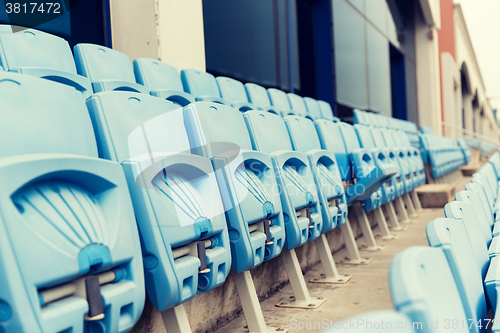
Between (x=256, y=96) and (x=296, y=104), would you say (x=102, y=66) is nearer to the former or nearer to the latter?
(x=256, y=96)

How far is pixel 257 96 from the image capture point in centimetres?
139

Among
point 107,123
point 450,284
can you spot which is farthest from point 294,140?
point 450,284

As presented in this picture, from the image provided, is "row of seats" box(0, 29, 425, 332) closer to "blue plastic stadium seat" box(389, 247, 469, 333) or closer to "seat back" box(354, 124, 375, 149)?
"blue plastic stadium seat" box(389, 247, 469, 333)

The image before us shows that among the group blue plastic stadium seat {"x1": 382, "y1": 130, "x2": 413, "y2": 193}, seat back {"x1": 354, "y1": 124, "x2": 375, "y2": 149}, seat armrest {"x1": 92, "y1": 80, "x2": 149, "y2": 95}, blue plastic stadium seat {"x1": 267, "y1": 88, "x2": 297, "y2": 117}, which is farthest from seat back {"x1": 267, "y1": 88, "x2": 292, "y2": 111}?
seat armrest {"x1": 92, "y1": 80, "x2": 149, "y2": 95}

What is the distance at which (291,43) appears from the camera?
7.29 ft

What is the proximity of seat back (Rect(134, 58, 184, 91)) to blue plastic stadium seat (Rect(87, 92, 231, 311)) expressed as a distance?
1.54 feet

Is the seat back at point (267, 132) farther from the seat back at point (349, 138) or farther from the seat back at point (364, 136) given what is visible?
the seat back at point (364, 136)

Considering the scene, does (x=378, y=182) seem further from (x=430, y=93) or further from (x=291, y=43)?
(x=430, y=93)

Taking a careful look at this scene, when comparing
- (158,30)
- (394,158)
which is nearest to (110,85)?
(158,30)

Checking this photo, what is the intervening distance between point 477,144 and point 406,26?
76.2 inches

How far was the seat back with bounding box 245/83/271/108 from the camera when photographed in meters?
1.37

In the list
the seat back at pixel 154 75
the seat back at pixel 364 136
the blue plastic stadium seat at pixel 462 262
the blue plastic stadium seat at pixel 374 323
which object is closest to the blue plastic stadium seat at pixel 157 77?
the seat back at pixel 154 75

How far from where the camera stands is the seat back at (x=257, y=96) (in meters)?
1.37

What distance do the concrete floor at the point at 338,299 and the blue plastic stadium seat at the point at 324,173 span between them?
0.40 ft
